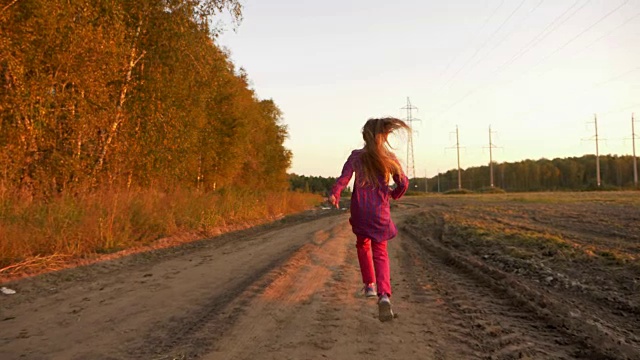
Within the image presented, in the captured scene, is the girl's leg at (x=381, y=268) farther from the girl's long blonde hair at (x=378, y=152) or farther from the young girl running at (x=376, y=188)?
the girl's long blonde hair at (x=378, y=152)

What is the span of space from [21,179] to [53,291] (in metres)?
5.02

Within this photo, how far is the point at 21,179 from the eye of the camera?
9969mm

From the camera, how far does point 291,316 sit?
182 inches

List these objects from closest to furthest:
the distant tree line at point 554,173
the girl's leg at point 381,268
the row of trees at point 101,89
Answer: the girl's leg at point 381,268 < the row of trees at point 101,89 < the distant tree line at point 554,173

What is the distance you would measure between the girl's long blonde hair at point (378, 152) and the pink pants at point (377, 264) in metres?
0.68

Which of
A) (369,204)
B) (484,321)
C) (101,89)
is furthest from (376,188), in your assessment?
(101,89)

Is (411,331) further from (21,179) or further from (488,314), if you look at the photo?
(21,179)

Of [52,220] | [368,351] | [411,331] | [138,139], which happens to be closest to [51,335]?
[368,351]

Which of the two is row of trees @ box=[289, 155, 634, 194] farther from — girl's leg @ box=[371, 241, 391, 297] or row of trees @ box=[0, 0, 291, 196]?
girl's leg @ box=[371, 241, 391, 297]

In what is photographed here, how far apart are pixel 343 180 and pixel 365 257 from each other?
0.93 metres

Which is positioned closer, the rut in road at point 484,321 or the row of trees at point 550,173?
the rut in road at point 484,321

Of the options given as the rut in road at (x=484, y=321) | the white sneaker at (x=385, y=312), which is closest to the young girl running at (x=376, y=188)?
the white sneaker at (x=385, y=312)

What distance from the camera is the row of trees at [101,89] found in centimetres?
931

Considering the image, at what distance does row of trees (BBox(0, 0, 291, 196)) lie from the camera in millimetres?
9312
